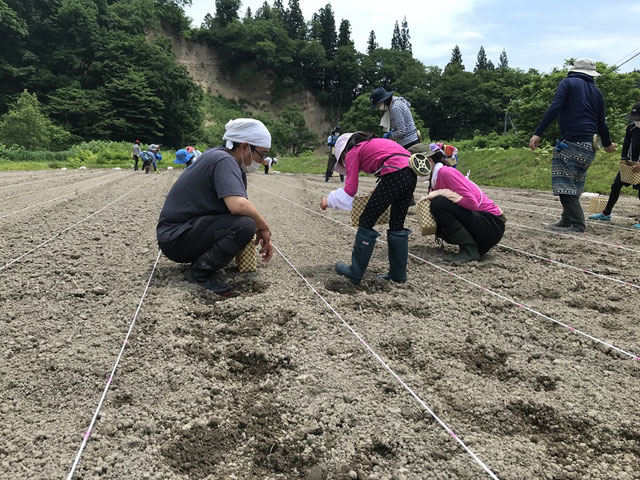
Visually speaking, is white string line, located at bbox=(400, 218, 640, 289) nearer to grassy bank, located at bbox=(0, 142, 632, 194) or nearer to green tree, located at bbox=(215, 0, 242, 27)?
grassy bank, located at bbox=(0, 142, 632, 194)

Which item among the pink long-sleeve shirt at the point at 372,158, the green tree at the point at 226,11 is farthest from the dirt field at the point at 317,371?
the green tree at the point at 226,11

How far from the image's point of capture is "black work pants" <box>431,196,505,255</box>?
375 centimetres

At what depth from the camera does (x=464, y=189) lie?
374 cm

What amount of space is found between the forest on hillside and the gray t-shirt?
24721 mm

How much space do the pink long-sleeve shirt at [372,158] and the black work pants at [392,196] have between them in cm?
6

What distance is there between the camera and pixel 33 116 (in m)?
27.5

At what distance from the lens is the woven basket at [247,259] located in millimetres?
3377

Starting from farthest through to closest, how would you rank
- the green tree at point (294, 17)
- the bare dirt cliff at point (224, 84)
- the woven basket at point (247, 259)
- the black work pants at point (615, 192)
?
the green tree at point (294, 17) < the bare dirt cliff at point (224, 84) < the black work pants at point (615, 192) < the woven basket at point (247, 259)

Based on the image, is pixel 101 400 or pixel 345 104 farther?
pixel 345 104

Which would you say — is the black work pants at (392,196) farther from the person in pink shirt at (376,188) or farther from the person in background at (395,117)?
the person in background at (395,117)

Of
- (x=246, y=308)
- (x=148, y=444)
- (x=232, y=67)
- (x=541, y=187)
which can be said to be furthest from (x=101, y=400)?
(x=232, y=67)

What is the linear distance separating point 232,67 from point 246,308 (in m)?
68.3

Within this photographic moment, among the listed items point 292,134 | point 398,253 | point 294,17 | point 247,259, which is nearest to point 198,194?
point 247,259

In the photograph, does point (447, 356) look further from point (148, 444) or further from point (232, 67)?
point (232, 67)
